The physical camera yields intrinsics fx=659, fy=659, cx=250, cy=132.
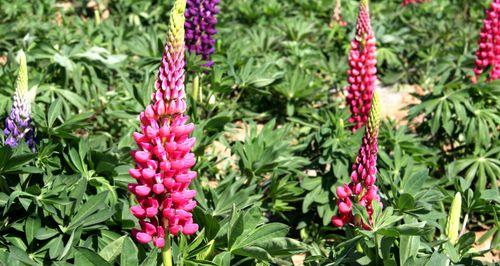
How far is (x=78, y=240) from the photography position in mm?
3012

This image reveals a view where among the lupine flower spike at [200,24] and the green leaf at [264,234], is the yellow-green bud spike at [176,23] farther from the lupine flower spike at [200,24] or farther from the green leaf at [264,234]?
the lupine flower spike at [200,24]

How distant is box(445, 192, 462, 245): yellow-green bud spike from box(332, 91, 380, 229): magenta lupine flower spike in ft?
1.23

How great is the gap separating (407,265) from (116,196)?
163 centimetres

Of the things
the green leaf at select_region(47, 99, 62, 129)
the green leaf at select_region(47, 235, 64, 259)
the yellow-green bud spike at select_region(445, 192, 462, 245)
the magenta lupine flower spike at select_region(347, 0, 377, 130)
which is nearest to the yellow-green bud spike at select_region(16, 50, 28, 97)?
the green leaf at select_region(47, 99, 62, 129)

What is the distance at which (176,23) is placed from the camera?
98.0 inches

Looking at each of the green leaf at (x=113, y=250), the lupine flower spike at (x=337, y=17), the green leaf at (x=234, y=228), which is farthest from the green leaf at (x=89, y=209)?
the lupine flower spike at (x=337, y=17)

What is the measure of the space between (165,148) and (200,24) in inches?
99.4

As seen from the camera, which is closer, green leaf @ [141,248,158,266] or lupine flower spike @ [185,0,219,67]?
green leaf @ [141,248,158,266]

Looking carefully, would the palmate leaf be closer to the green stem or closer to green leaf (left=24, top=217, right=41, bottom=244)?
the green stem

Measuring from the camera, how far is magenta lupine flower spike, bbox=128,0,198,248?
2600 mm

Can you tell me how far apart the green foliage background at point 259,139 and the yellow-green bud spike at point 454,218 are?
75 millimetres

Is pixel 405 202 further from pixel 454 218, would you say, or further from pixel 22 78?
pixel 22 78

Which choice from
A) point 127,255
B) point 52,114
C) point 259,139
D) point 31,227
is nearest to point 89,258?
point 127,255

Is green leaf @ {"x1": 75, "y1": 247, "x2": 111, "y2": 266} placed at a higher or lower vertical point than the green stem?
higher
